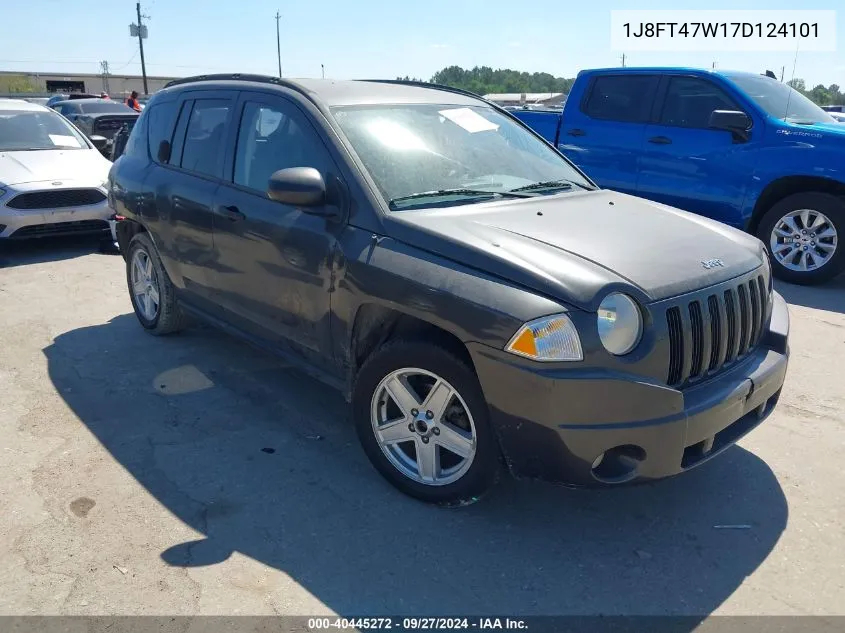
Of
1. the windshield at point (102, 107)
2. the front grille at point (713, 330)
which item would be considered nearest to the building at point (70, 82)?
the windshield at point (102, 107)

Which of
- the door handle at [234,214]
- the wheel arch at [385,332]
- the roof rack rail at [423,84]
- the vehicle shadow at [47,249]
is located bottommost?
the vehicle shadow at [47,249]

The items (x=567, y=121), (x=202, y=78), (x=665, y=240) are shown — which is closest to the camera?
(x=665, y=240)

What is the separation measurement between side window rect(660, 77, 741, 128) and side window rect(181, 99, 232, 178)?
16.5 feet

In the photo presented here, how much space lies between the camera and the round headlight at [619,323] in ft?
8.79

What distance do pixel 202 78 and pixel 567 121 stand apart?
4.68 metres

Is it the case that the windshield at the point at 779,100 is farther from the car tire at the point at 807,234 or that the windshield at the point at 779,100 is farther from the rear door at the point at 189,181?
the rear door at the point at 189,181

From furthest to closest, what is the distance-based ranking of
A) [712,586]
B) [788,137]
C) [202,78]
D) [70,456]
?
[788,137]
[202,78]
[70,456]
[712,586]

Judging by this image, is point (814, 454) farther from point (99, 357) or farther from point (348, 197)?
point (99, 357)

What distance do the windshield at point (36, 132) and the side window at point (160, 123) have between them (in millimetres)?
4684

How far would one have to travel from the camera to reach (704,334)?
2.86 meters

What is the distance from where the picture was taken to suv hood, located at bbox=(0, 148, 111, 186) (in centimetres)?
807

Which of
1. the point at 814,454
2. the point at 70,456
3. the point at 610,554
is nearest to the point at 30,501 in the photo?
the point at 70,456

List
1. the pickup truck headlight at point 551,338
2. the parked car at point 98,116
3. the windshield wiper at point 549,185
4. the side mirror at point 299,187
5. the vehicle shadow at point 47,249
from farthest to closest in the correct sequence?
1. the parked car at point 98,116
2. the vehicle shadow at point 47,249
3. the windshield wiper at point 549,185
4. the side mirror at point 299,187
5. the pickup truck headlight at point 551,338

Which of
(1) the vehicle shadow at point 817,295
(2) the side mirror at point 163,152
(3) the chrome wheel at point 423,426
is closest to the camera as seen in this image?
(3) the chrome wheel at point 423,426
